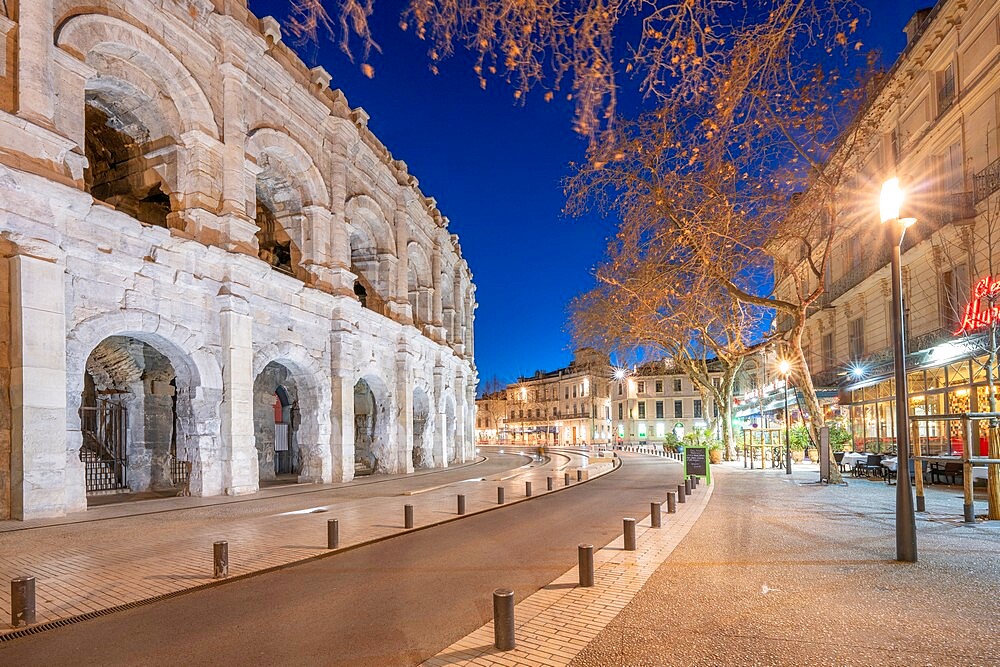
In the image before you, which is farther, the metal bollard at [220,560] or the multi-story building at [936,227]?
the multi-story building at [936,227]

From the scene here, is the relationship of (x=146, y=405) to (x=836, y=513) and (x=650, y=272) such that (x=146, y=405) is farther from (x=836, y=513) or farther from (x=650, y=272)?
(x=836, y=513)

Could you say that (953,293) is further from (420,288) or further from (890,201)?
(420,288)

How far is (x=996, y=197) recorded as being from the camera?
16812mm

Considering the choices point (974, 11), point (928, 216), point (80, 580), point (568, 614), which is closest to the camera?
point (568, 614)

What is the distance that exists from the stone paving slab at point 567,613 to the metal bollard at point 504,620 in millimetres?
66

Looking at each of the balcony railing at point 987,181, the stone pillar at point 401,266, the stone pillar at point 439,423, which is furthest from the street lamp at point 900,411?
the stone pillar at point 439,423

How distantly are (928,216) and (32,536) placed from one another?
82.7 feet

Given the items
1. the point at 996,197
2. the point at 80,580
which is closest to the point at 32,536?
the point at 80,580

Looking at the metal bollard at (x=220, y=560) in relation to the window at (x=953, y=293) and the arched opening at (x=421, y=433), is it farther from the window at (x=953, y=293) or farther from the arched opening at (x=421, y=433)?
the arched opening at (x=421, y=433)

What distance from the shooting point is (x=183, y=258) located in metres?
15.8

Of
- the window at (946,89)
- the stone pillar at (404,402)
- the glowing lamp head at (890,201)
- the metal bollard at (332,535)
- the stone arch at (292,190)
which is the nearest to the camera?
the glowing lamp head at (890,201)

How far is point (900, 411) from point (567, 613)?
18.0 feet

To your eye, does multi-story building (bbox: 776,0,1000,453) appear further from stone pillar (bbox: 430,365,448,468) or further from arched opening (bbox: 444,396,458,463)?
arched opening (bbox: 444,396,458,463)

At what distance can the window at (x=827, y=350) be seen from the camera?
102 feet
